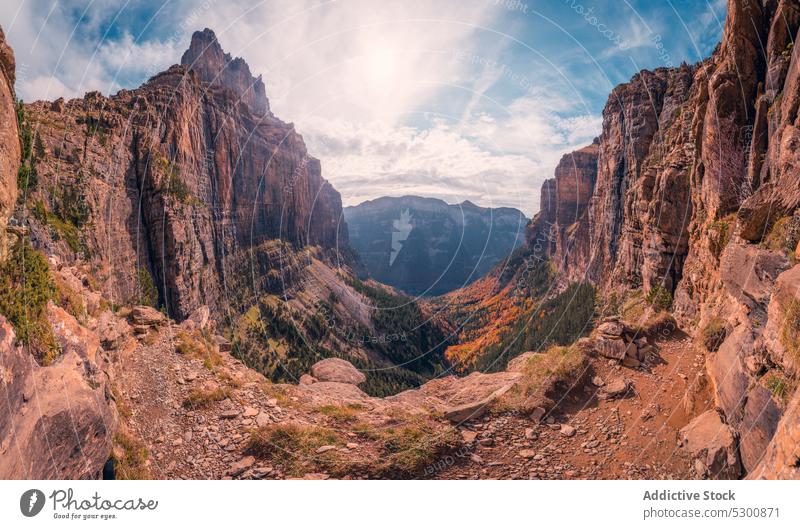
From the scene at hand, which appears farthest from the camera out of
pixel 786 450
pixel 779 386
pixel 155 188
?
pixel 155 188

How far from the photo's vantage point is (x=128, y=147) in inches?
2074

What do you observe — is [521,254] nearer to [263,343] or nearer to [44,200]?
[263,343]

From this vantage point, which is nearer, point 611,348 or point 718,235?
point 611,348

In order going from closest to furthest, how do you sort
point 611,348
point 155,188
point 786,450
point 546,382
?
point 786,450 → point 546,382 → point 611,348 → point 155,188

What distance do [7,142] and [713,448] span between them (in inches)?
765

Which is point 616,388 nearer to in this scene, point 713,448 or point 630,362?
point 630,362

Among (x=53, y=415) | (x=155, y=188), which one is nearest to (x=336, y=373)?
(x=53, y=415)

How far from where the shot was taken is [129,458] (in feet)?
29.7

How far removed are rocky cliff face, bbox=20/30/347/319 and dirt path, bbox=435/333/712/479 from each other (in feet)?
132

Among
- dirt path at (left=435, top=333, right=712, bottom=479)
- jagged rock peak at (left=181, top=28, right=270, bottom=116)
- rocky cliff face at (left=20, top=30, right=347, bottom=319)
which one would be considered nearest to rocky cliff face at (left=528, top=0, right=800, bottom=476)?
dirt path at (left=435, top=333, right=712, bottom=479)

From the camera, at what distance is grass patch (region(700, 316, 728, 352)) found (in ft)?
35.9

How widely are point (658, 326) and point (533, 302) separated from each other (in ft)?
350

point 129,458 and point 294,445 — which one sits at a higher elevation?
point 129,458

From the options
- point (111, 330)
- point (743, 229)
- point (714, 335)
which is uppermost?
point (111, 330)
